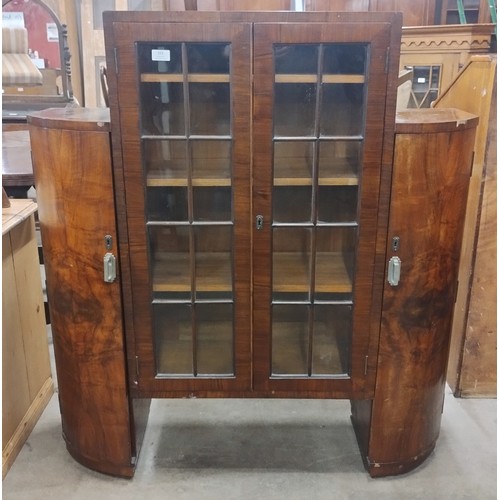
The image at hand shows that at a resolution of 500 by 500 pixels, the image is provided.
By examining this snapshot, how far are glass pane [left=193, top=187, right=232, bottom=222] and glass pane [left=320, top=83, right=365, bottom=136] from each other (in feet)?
1.11

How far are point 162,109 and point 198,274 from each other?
0.51 metres

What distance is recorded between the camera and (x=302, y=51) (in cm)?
145

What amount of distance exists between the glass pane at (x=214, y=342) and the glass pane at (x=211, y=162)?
0.42 m

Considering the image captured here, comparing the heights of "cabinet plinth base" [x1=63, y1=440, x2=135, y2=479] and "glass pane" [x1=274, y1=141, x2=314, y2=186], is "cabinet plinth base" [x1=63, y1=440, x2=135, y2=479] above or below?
below

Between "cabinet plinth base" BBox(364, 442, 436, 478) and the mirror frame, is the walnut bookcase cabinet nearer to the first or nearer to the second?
"cabinet plinth base" BBox(364, 442, 436, 478)

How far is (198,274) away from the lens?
5.56ft

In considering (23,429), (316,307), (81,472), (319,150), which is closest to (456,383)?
(316,307)

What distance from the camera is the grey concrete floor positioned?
1793 mm

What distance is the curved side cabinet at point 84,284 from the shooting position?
60.2 inches

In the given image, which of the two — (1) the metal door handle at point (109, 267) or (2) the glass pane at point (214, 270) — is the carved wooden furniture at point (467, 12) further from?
(1) the metal door handle at point (109, 267)

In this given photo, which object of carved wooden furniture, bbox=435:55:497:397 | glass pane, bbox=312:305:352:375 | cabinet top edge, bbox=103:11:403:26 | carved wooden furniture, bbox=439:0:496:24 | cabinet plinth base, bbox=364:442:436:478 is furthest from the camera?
carved wooden furniture, bbox=439:0:496:24

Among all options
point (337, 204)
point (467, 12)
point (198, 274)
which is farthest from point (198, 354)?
point (467, 12)

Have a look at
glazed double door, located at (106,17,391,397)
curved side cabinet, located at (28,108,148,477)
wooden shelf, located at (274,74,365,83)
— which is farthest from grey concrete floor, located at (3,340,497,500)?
wooden shelf, located at (274,74,365,83)

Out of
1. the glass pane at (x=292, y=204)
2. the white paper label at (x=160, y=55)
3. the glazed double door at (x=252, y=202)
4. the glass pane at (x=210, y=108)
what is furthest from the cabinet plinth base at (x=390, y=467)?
the white paper label at (x=160, y=55)
